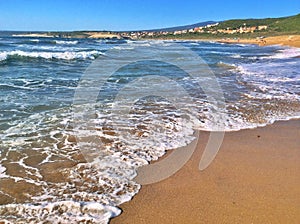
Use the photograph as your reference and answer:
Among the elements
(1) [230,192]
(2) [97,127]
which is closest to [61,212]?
(1) [230,192]

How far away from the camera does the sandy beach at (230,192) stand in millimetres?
3176

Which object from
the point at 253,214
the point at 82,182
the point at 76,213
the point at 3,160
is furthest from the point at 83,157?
the point at 253,214

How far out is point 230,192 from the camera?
12.0ft

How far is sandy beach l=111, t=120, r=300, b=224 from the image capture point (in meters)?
3.18

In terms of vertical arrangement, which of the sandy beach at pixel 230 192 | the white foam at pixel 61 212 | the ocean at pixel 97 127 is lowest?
the sandy beach at pixel 230 192

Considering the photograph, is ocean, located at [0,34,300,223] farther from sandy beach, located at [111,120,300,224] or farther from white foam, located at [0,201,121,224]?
sandy beach, located at [111,120,300,224]

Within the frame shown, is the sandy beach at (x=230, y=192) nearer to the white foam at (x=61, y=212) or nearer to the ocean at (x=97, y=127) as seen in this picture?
the white foam at (x=61, y=212)

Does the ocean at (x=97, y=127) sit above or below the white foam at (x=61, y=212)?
above

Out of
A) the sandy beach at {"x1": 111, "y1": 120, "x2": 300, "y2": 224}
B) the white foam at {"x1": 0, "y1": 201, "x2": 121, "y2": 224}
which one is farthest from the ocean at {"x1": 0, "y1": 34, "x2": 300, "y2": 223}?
the sandy beach at {"x1": 111, "y1": 120, "x2": 300, "y2": 224}

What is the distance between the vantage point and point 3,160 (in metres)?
4.38

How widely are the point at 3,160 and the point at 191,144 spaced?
2.96m

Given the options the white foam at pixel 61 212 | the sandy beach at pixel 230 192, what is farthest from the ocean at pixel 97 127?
the sandy beach at pixel 230 192

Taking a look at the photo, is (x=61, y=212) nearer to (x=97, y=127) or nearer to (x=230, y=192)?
(x=230, y=192)

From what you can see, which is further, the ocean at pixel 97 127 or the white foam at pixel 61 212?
the ocean at pixel 97 127
